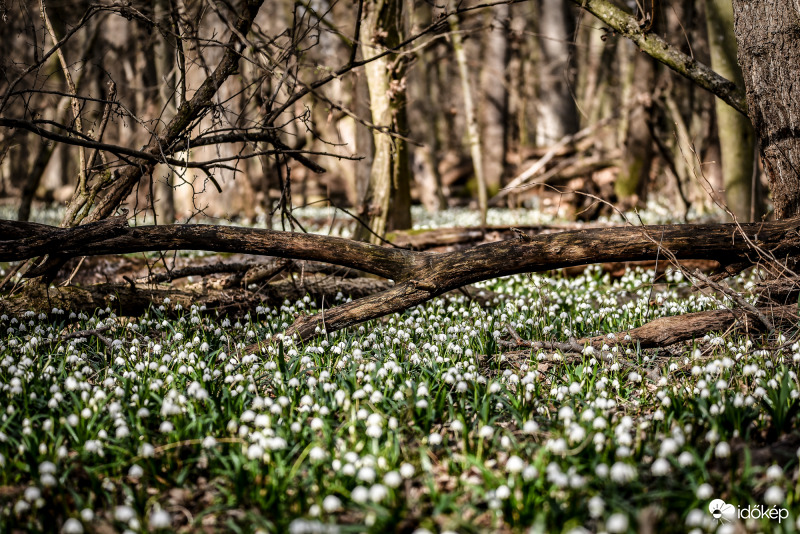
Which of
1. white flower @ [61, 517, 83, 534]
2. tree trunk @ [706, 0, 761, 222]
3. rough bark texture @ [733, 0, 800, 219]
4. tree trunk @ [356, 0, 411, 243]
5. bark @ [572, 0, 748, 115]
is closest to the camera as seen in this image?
white flower @ [61, 517, 83, 534]

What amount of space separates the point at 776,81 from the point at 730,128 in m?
4.97

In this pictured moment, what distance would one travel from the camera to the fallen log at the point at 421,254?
4.57 metres

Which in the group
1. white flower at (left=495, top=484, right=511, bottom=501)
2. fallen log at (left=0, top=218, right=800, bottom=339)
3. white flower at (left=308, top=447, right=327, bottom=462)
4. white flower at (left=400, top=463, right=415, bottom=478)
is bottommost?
white flower at (left=495, top=484, right=511, bottom=501)

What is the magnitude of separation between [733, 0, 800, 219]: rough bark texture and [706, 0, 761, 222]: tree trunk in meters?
4.35

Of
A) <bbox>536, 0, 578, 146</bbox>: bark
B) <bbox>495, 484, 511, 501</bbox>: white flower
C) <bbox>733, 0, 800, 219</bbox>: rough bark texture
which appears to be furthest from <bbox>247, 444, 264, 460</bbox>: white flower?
<bbox>536, 0, 578, 146</bbox>: bark

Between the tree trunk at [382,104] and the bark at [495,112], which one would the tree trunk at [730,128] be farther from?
the bark at [495,112]

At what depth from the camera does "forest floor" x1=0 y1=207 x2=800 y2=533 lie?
2.45 m

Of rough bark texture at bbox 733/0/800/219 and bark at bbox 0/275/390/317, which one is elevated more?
rough bark texture at bbox 733/0/800/219

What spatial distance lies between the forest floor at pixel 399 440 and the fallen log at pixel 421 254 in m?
0.48

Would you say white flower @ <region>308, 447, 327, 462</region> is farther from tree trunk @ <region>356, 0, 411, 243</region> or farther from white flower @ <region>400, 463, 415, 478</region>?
tree trunk @ <region>356, 0, 411, 243</region>

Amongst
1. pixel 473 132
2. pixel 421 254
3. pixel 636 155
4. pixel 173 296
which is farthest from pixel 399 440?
pixel 636 155

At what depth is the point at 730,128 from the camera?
934 cm

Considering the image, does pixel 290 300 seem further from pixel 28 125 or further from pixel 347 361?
pixel 28 125

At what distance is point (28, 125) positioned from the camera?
4.12m
